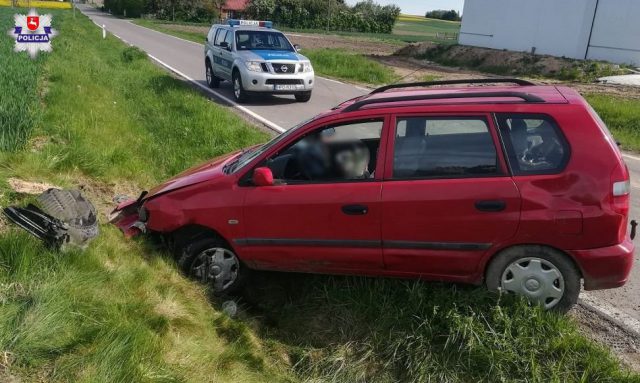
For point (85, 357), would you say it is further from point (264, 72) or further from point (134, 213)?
point (264, 72)

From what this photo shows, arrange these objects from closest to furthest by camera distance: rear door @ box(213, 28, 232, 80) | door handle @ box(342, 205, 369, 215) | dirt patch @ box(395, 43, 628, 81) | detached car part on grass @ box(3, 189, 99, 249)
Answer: detached car part on grass @ box(3, 189, 99, 249)
door handle @ box(342, 205, 369, 215)
rear door @ box(213, 28, 232, 80)
dirt patch @ box(395, 43, 628, 81)

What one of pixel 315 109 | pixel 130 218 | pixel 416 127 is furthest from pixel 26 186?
pixel 315 109

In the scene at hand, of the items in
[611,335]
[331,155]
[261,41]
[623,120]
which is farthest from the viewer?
[261,41]

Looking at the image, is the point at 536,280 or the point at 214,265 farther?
the point at 214,265

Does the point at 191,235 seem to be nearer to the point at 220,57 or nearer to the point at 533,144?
the point at 533,144

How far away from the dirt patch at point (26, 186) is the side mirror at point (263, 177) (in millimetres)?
2219

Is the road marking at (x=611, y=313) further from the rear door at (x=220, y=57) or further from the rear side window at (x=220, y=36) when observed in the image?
the rear side window at (x=220, y=36)

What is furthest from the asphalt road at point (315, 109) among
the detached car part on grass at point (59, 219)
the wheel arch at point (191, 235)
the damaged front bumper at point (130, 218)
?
the detached car part on grass at point (59, 219)

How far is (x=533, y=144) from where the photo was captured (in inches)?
152

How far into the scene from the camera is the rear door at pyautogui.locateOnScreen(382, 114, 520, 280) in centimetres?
380

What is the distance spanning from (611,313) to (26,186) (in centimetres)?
516

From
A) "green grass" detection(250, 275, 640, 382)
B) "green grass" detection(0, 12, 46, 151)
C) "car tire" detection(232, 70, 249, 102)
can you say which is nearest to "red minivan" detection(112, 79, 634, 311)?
"green grass" detection(250, 275, 640, 382)

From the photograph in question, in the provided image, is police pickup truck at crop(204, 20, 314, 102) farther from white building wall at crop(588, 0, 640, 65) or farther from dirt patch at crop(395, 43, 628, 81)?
white building wall at crop(588, 0, 640, 65)

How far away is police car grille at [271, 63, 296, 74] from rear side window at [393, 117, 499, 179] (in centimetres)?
1003
